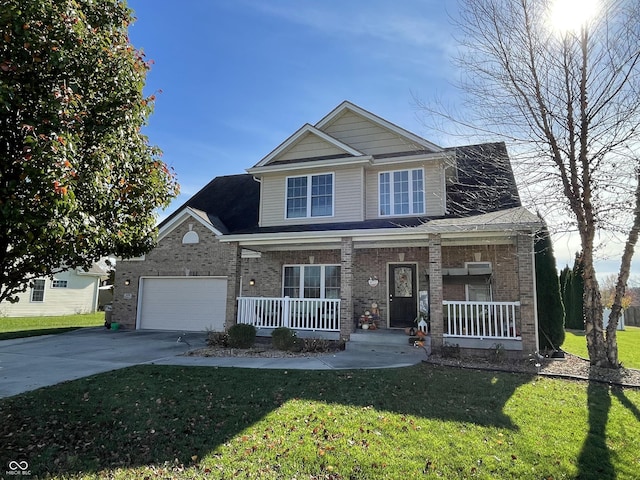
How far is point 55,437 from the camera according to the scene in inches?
181

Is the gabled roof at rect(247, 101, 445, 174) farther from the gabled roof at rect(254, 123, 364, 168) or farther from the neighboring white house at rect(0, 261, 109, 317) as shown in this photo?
the neighboring white house at rect(0, 261, 109, 317)

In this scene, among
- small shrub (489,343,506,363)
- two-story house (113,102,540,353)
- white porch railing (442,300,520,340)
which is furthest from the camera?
two-story house (113,102,540,353)

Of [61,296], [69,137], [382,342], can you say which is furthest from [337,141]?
[61,296]

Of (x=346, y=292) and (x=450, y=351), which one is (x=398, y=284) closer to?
(x=346, y=292)

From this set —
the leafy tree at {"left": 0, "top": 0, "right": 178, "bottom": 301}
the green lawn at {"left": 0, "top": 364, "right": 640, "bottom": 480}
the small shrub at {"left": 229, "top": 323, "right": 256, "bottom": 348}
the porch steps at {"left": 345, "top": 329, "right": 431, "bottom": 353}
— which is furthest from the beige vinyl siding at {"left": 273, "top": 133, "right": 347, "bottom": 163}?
the leafy tree at {"left": 0, "top": 0, "right": 178, "bottom": 301}

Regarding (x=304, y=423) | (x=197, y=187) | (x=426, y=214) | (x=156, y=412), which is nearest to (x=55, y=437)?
(x=156, y=412)

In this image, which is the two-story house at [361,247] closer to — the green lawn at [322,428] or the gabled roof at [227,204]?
the gabled roof at [227,204]

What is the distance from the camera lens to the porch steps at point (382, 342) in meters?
9.93

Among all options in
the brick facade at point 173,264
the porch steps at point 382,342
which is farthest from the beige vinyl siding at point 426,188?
the brick facade at point 173,264

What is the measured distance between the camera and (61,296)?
82.9ft

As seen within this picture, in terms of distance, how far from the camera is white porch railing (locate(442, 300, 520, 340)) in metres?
9.70

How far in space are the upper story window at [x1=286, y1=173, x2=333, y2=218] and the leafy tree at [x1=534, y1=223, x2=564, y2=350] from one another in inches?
258

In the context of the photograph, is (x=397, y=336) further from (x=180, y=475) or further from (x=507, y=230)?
(x=180, y=475)

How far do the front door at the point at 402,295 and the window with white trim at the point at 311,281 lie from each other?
1.99m
